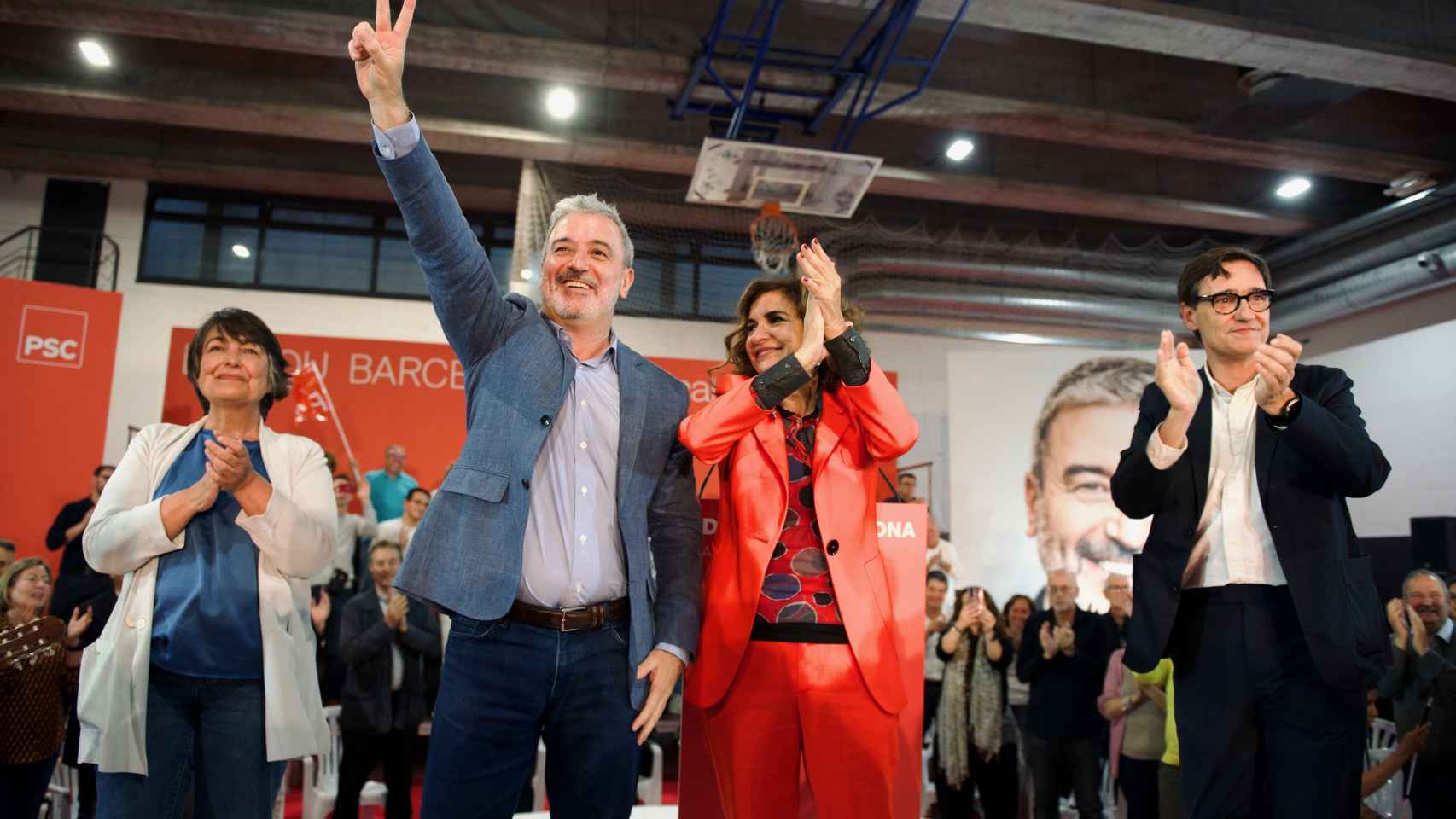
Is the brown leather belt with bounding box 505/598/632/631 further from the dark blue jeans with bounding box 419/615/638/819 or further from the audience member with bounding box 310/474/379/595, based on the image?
the audience member with bounding box 310/474/379/595

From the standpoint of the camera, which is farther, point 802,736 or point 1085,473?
point 1085,473

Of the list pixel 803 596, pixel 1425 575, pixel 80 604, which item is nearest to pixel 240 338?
pixel 803 596

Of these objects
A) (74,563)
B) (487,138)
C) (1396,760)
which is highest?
(487,138)

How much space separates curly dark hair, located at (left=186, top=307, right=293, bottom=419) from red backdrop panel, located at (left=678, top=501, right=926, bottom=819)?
46.4 inches

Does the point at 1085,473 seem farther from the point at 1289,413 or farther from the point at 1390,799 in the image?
the point at 1289,413

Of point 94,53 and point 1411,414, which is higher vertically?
point 94,53

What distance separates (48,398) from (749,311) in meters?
8.26

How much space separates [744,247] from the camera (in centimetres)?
885

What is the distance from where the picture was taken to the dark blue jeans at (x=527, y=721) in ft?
5.98

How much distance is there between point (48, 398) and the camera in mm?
8312

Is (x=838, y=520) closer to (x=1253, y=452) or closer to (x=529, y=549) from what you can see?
(x=529, y=549)

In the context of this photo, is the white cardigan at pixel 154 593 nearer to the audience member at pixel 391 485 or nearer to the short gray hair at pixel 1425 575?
the short gray hair at pixel 1425 575

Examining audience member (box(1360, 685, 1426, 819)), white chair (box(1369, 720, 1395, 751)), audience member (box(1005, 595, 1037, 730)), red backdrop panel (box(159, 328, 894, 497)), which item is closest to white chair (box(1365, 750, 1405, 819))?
audience member (box(1360, 685, 1426, 819))

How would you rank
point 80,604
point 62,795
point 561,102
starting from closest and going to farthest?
point 62,795
point 80,604
point 561,102
